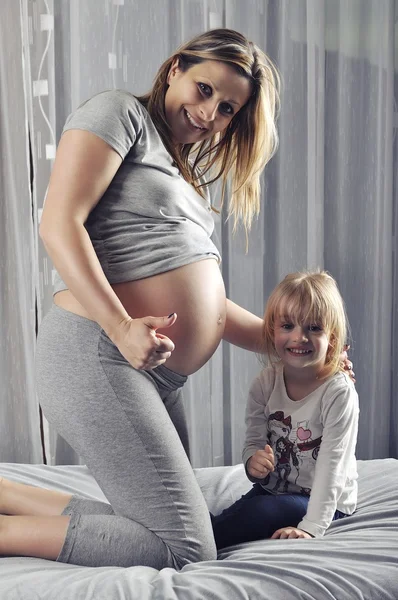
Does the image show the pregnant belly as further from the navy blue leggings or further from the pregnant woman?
the navy blue leggings

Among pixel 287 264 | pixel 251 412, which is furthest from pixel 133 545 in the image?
pixel 287 264

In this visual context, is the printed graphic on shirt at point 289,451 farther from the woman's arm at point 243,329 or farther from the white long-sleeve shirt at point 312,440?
the woman's arm at point 243,329

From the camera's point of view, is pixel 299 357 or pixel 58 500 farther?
pixel 299 357

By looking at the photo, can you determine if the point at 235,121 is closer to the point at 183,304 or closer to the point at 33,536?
the point at 183,304

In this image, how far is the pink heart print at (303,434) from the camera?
151cm

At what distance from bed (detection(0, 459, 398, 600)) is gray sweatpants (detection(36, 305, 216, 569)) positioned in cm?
5

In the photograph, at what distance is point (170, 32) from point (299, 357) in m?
1.43

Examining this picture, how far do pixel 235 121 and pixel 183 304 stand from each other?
48 centimetres

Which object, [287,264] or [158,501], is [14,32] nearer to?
[287,264]

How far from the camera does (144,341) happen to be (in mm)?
1170

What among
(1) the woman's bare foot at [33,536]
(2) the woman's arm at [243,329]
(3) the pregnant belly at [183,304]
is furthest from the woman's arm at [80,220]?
(2) the woman's arm at [243,329]

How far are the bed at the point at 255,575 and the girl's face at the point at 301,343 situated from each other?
13.9 inches

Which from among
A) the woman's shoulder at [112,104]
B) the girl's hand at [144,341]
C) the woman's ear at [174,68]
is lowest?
the girl's hand at [144,341]

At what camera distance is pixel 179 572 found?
121 cm
